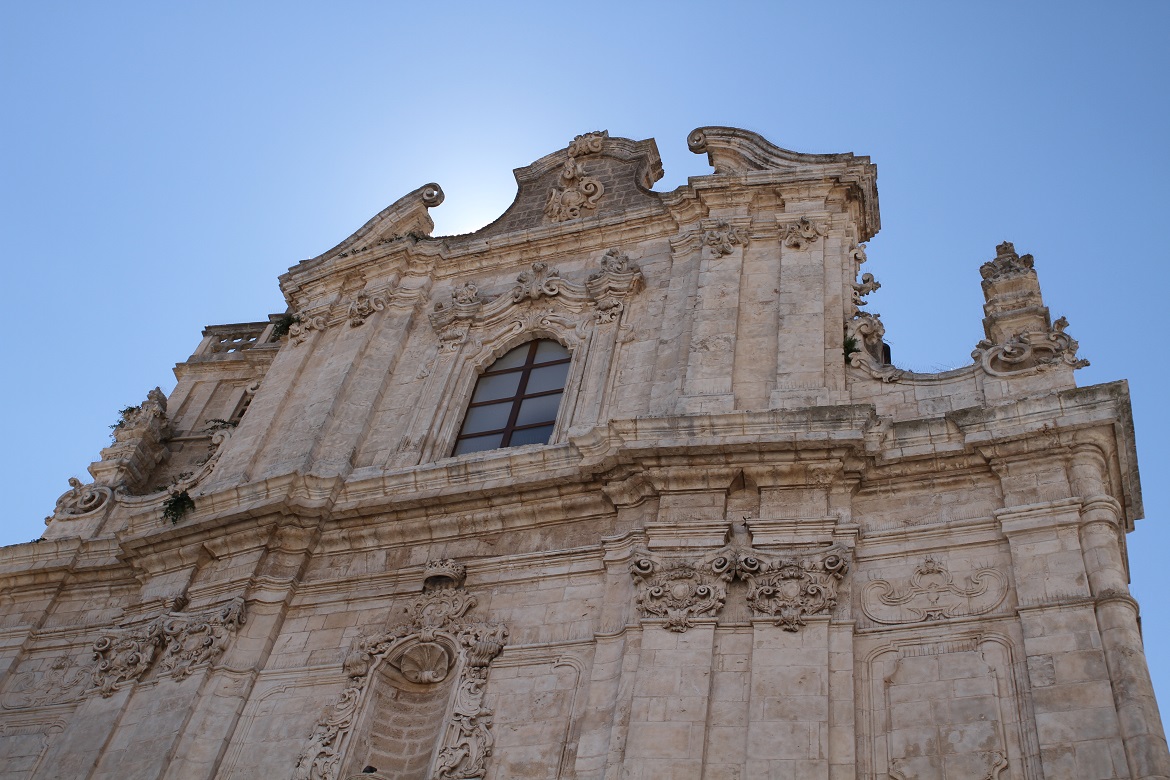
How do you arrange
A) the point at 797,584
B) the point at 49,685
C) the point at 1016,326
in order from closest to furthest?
1. the point at 797,584
2. the point at 1016,326
3. the point at 49,685

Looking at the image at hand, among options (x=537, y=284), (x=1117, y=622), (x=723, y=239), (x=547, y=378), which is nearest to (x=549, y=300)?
(x=537, y=284)

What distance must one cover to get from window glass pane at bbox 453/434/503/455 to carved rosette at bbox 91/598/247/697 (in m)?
2.84

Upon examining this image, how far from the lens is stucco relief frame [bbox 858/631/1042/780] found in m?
8.12

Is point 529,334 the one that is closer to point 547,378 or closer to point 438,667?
point 547,378

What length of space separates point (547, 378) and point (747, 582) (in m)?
4.42

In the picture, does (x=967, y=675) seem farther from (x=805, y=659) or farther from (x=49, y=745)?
(x=49, y=745)

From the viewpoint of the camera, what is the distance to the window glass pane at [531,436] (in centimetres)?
1265

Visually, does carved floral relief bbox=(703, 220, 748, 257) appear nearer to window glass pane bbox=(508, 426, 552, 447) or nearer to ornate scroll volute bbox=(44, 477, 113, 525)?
window glass pane bbox=(508, 426, 552, 447)

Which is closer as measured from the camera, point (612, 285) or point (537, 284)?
point (612, 285)

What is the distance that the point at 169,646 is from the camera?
37.6 feet

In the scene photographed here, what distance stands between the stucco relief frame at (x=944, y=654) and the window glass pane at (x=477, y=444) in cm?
513

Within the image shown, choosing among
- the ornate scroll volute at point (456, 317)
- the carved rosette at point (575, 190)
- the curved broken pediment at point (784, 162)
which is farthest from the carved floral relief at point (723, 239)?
the ornate scroll volute at point (456, 317)

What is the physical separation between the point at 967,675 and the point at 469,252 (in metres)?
8.57

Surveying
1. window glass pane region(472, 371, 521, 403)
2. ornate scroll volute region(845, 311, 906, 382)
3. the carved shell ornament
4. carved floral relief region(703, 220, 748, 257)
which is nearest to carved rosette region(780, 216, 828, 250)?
carved floral relief region(703, 220, 748, 257)
